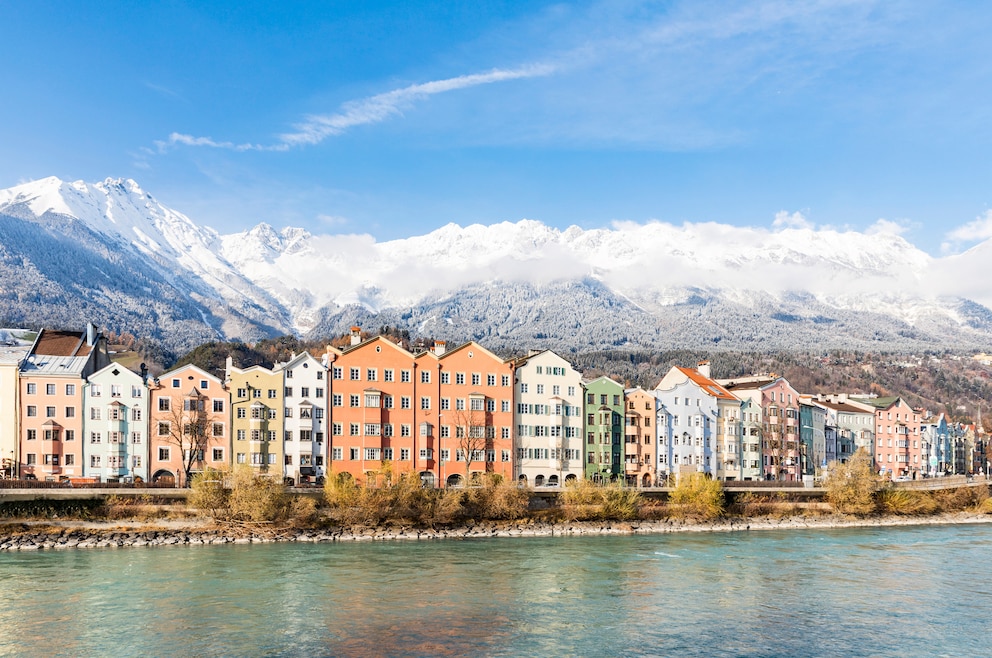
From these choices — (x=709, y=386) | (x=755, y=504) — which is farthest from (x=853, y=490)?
(x=709, y=386)

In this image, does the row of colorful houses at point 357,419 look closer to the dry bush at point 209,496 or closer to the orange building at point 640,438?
the orange building at point 640,438

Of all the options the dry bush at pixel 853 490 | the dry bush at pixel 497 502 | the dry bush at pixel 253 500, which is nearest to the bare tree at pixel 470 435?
the dry bush at pixel 497 502

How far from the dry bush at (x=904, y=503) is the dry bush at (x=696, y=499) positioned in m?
21.4

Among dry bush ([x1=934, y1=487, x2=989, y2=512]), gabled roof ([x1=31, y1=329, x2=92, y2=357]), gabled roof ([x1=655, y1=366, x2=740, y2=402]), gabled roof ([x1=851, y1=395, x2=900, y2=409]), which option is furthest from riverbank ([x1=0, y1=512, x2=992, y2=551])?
gabled roof ([x1=851, y1=395, x2=900, y2=409])

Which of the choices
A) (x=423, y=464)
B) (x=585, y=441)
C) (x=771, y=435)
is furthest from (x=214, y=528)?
(x=771, y=435)

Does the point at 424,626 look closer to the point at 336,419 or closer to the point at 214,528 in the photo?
the point at 214,528

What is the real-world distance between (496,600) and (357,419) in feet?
146

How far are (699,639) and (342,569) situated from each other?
83.7 feet

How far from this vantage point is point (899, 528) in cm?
9181

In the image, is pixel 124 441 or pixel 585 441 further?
pixel 585 441

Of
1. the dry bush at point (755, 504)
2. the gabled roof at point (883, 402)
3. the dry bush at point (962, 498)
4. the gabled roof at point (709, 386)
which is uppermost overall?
the gabled roof at point (709, 386)

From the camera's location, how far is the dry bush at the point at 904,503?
3925 inches

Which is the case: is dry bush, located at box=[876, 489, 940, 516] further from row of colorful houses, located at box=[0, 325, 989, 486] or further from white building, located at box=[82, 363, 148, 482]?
white building, located at box=[82, 363, 148, 482]

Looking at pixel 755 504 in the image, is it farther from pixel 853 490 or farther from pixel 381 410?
pixel 381 410
